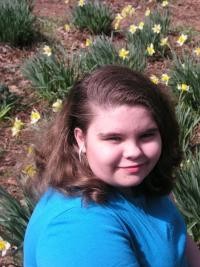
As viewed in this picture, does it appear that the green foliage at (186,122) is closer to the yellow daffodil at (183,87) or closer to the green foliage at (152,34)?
the yellow daffodil at (183,87)

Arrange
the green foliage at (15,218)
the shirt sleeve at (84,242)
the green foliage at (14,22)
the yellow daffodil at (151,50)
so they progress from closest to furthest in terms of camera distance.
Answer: the shirt sleeve at (84,242) < the green foliage at (15,218) < the yellow daffodil at (151,50) < the green foliage at (14,22)

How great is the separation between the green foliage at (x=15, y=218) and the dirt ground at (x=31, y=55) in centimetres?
77

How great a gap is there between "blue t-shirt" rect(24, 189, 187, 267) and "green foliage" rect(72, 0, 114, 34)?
4.54 metres

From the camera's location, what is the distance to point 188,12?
6.95 m

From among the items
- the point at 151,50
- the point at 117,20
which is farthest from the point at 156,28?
the point at 117,20

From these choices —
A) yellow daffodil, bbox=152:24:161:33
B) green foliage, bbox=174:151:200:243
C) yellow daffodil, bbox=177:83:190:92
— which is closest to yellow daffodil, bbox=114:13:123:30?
yellow daffodil, bbox=152:24:161:33

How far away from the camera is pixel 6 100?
14.7 feet

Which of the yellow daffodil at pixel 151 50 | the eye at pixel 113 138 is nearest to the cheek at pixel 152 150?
the eye at pixel 113 138

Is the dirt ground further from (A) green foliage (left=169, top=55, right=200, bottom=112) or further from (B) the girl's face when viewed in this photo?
(B) the girl's face

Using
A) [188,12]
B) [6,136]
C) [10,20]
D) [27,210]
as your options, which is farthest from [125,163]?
[188,12]

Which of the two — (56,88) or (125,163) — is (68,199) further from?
(56,88)

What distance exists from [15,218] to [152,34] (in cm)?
318

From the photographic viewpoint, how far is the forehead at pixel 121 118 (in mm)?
1506

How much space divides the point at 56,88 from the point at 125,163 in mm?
3115
